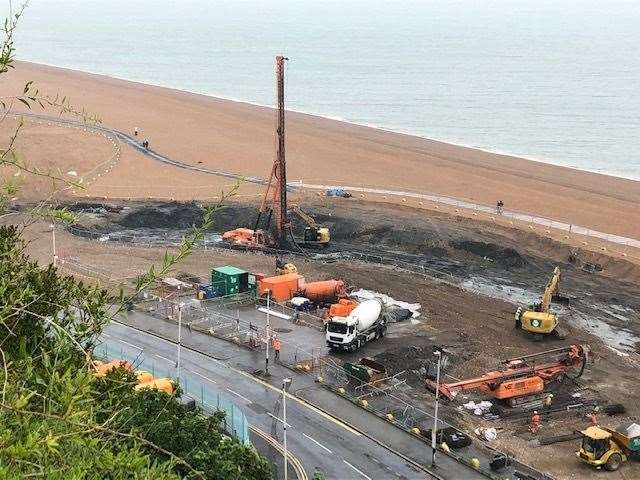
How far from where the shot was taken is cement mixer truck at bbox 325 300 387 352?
4616 cm

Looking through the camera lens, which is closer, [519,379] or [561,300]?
[519,379]

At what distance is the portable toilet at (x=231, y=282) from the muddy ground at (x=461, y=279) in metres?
6.80

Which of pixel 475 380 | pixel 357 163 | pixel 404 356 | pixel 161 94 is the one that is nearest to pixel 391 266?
pixel 404 356

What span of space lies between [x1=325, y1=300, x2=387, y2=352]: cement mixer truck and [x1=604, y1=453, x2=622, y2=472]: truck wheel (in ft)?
55.0

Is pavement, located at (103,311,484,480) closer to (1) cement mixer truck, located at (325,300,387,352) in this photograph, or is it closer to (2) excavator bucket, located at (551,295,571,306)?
(1) cement mixer truck, located at (325,300,387,352)

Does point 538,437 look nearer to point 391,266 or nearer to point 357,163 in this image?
point 391,266

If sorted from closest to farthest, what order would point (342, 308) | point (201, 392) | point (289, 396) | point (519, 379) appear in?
point (201, 392) < point (289, 396) < point (519, 379) < point (342, 308)

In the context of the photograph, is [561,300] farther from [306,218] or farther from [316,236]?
[306,218]

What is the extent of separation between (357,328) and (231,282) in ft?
42.4

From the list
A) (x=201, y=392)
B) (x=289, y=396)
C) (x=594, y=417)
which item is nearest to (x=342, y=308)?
(x=289, y=396)

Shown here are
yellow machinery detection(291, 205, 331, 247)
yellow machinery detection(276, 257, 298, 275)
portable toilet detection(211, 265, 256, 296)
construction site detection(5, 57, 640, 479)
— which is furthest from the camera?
yellow machinery detection(291, 205, 331, 247)

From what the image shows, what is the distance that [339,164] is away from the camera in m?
105

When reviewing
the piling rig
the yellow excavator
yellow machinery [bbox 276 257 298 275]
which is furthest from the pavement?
the yellow excavator

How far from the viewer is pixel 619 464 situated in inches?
1387
